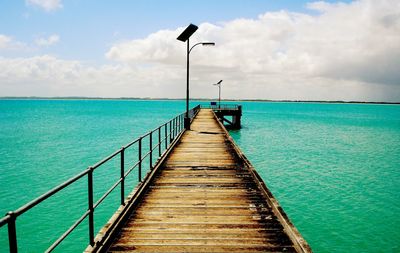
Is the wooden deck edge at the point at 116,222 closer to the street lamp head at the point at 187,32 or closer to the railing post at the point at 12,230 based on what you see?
the railing post at the point at 12,230

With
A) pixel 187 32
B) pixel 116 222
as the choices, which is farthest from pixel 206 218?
pixel 187 32

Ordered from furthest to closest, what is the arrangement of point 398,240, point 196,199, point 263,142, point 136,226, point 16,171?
point 263,142
point 16,171
point 398,240
point 196,199
point 136,226

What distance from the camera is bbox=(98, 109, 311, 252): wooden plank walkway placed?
4.32m

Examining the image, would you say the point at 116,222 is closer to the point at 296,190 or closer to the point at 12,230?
the point at 12,230

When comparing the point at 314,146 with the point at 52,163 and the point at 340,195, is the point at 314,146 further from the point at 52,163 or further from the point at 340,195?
the point at 52,163

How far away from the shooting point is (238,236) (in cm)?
459

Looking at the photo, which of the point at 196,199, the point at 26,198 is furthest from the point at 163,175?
the point at 26,198

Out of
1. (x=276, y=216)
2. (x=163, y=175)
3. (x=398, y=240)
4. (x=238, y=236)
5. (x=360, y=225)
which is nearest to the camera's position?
(x=238, y=236)

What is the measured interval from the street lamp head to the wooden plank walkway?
32.8 feet

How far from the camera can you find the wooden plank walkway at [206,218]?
4316 millimetres

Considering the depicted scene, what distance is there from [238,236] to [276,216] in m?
1.04

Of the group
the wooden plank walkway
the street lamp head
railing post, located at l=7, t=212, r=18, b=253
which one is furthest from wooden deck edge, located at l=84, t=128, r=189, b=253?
the street lamp head

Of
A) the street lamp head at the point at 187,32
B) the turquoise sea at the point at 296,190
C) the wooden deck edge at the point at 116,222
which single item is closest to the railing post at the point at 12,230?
the wooden deck edge at the point at 116,222

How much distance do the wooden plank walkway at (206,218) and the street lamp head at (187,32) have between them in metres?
10.0
